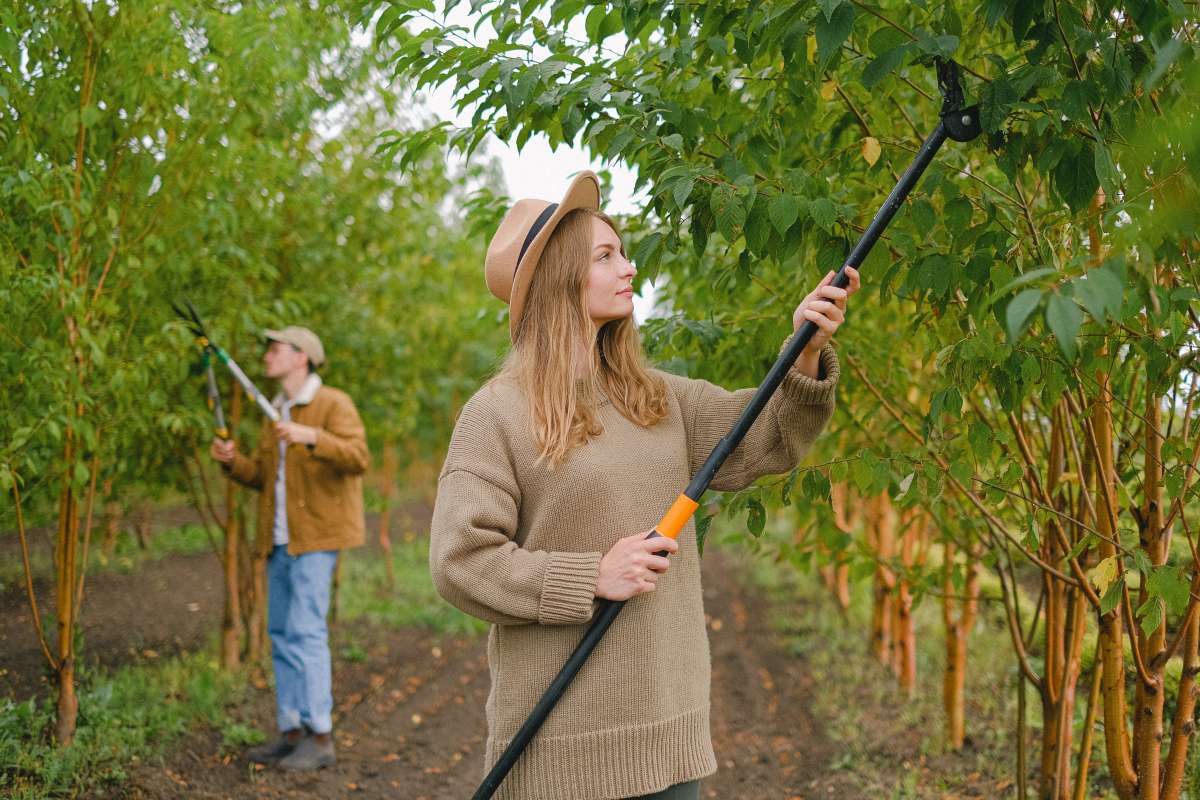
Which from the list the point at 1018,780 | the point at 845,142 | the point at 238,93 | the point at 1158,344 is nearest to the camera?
the point at 1158,344

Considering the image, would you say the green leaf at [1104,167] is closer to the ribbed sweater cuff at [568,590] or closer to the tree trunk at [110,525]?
the ribbed sweater cuff at [568,590]

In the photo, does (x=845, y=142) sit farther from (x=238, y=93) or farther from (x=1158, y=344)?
(x=238, y=93)

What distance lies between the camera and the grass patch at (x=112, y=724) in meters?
3.91

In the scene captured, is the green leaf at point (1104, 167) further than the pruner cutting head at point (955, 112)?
No

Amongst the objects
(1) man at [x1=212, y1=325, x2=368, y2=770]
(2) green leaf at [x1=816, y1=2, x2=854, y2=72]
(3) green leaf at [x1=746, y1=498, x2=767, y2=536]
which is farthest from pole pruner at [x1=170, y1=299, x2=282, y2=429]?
(2) green leaf at [x1=816, y1=2, x2=854, y2=72]

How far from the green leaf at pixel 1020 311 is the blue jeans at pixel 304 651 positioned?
4.34m

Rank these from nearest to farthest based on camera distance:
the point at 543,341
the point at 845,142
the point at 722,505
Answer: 1. the point at 543,341
2. the point at 722,505
3. the point at 845,142

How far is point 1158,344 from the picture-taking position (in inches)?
78.7

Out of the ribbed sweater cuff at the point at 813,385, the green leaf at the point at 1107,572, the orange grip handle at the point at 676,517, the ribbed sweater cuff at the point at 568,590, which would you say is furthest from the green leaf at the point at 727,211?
the green leaf at the point at 1107,572

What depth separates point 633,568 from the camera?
2041 mm

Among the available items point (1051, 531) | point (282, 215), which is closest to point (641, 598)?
point (1051, 531)

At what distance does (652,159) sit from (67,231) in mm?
2892

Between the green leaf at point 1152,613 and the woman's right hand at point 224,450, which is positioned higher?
the woman's right hand at point 224,450

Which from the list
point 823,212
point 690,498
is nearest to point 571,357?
point 690,498
